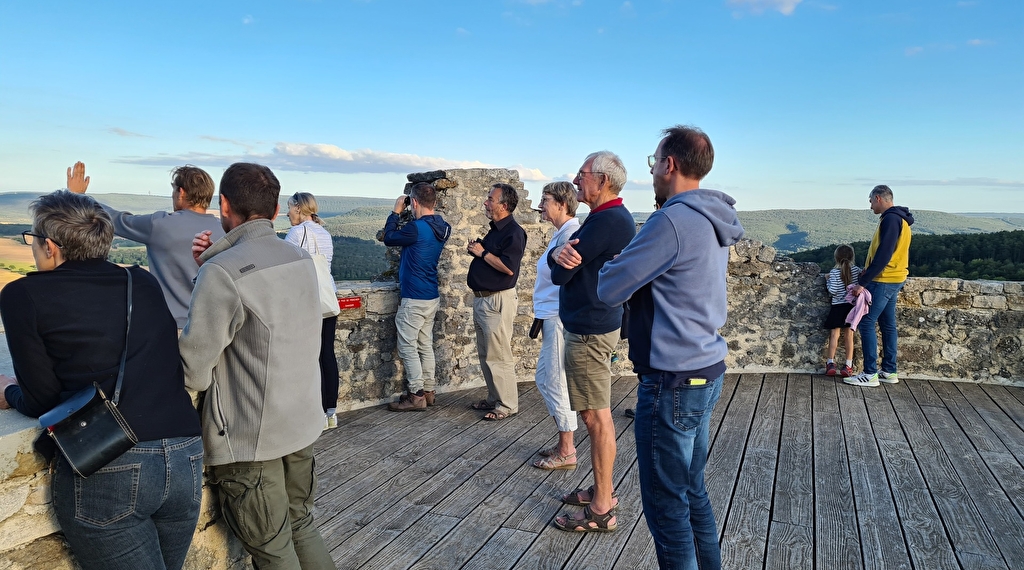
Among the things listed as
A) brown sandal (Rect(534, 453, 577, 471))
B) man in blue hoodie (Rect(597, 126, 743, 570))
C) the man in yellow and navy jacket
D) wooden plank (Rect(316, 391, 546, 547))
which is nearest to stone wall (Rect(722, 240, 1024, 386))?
the man in yellow and navy jacket

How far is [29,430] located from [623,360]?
5.74 m

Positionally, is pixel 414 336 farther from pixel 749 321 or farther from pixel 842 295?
pixel 842 295

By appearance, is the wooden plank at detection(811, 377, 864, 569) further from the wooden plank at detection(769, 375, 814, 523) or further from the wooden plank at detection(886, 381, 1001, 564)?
the wooden plank at detection(886, 381, 1001, 564)

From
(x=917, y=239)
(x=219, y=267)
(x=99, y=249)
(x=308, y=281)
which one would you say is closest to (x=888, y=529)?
(x=308, y=281)

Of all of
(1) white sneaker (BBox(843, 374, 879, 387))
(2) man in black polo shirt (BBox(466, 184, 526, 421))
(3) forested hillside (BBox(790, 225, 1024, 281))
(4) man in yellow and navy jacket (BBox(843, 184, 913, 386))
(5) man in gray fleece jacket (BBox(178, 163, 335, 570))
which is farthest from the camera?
(3) forested hillside (BBox(790, 225, 1024, 281))

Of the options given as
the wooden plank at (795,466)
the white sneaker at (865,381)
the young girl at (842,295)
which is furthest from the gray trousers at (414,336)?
the white sneaker at (865,381)

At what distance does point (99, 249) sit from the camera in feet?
5.78

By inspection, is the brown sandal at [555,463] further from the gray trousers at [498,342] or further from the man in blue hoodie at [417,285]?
the man in blue hoodie at [417,285]

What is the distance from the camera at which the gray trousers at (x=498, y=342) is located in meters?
5.04

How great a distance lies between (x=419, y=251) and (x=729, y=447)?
9.11ft

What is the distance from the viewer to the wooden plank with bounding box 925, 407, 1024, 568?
3.25 meters

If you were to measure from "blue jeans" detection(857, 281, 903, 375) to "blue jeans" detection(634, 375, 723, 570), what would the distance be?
184 inches

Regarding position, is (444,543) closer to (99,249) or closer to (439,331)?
(99,249)

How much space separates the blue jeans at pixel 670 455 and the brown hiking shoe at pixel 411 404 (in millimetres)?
3197
